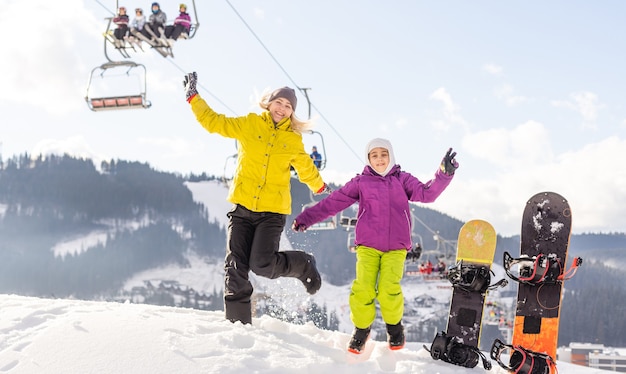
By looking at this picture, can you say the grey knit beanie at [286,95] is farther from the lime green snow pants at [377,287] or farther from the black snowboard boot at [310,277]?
the lime green snow pants at [377,287]

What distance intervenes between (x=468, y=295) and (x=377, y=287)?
0.73 m

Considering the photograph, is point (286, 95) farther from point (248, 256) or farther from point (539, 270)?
point (539, 270)

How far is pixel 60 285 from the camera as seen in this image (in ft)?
538

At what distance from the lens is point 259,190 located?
4.68 meters

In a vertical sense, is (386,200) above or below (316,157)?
below

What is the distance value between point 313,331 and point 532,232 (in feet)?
6.52

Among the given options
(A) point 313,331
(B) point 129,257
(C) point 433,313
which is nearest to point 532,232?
(A) point 313,331

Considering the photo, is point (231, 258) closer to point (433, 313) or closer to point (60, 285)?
point (433, 313)

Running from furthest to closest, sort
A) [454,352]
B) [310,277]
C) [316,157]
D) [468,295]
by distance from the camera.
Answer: [316,157]
[310,277]
[468,295]
[454,352]

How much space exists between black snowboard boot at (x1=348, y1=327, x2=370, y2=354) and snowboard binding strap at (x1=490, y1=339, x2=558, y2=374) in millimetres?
962

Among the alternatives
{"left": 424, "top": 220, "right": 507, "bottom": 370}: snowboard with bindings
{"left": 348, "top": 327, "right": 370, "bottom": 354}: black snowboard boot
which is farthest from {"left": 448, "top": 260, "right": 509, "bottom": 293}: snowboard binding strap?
{"left": 348, "top": 327, "right": 370, "bottom": 354}: black snowboard boot

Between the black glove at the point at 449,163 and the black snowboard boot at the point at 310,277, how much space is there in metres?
1.40

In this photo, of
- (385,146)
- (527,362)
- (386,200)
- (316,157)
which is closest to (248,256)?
(386,200)

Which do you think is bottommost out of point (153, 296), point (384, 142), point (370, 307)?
point (153, 296)
